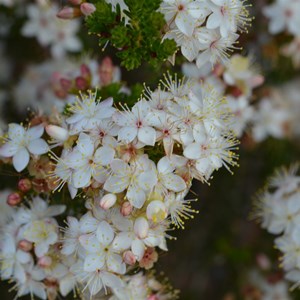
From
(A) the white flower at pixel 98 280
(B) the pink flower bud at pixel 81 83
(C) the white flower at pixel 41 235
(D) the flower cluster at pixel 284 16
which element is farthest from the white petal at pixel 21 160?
(D) the flower cluster at pixel 284 16

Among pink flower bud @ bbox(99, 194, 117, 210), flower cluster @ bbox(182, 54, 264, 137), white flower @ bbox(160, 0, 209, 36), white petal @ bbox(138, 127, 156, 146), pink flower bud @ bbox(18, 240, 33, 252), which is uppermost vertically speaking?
white flower @ bbox(160, 0, 209, 36)

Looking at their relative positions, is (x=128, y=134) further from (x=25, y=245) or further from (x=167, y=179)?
(x=25, y=245)

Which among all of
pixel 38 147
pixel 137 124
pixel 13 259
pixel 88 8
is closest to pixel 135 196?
pixel 137 124

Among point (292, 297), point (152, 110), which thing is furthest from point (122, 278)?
point (292, 297)

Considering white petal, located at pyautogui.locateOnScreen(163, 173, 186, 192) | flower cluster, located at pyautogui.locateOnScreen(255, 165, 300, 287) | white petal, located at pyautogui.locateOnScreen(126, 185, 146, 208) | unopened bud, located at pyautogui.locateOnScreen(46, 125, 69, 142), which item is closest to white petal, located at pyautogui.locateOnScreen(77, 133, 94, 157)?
unopened bud, located at pyautogui.locateOnScreen(46, 125, 69, 142)

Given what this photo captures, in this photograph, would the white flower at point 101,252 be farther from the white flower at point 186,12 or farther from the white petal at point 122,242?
the white flower at point 186,12

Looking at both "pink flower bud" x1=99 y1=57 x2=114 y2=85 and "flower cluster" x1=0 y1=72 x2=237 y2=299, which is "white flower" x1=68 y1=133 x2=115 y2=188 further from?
"pink flower bud" x1=99 y1=57 x2=114 y2=85

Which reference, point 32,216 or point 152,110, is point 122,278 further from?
point 152,110
